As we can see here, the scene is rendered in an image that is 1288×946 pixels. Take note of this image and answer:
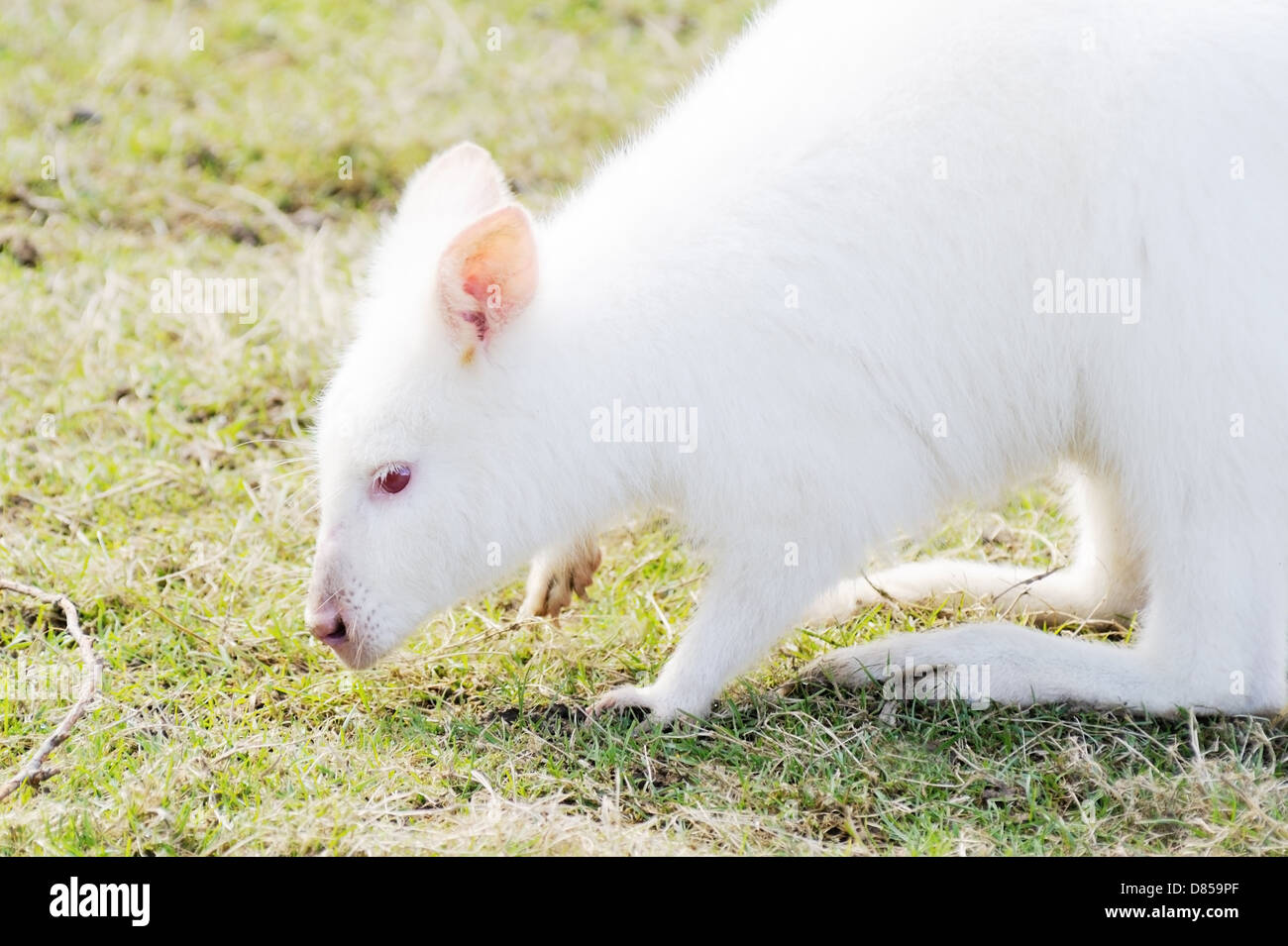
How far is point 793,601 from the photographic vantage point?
351 cm

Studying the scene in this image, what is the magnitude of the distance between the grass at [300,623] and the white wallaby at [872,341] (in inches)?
10.3

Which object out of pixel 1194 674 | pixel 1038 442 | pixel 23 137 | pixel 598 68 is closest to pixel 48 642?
pixel 1038 442

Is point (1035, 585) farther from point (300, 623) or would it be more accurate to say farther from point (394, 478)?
point (300, 623)

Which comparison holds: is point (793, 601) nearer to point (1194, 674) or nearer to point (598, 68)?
point (1194, 674)

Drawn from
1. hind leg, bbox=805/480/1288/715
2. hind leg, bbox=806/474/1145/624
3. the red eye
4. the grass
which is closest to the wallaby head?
the red eye

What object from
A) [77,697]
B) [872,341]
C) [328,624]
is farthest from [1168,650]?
[77,697]

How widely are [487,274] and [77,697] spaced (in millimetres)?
1371

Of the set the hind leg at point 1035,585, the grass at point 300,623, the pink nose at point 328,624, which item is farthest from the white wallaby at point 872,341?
the hind leg at point 1035,585

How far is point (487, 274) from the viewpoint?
3.27m

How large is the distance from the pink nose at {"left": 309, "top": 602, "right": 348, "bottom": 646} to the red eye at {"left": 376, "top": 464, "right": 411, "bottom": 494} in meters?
0.28

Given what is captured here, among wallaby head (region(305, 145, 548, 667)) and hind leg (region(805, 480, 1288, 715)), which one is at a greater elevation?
wallaby head (region(305, 145, 548, 667))

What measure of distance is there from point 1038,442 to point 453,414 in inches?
50.4

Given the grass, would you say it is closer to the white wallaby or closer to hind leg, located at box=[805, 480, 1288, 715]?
hind leg, located at box=[805, 480, 1288, 715]

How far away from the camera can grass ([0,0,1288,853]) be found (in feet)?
10.7
